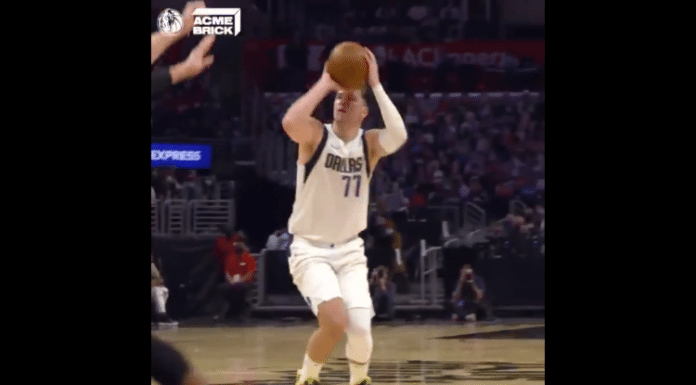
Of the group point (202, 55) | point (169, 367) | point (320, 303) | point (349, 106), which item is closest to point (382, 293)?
point (202, 55)

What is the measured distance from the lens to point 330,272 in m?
7.33

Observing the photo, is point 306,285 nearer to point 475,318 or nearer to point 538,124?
point 475,318

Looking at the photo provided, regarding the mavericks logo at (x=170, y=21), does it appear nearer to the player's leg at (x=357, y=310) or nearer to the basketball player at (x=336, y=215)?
the basketball player at (x=336, y=215)

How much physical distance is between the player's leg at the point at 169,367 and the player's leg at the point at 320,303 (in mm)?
977

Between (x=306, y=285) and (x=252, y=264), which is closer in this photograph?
(x=306, y=285)

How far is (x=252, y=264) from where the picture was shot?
13781 millimetres

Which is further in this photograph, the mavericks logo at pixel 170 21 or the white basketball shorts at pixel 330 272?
the mavericks logo at pixel 170 21

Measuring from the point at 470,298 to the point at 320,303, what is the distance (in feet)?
22.5

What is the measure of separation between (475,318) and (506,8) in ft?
13.5

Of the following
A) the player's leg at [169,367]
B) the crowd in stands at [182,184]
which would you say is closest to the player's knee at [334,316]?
the player's leg at [169,367]

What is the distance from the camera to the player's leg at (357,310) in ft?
23.8

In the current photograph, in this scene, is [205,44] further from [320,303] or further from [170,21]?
[320,303]
